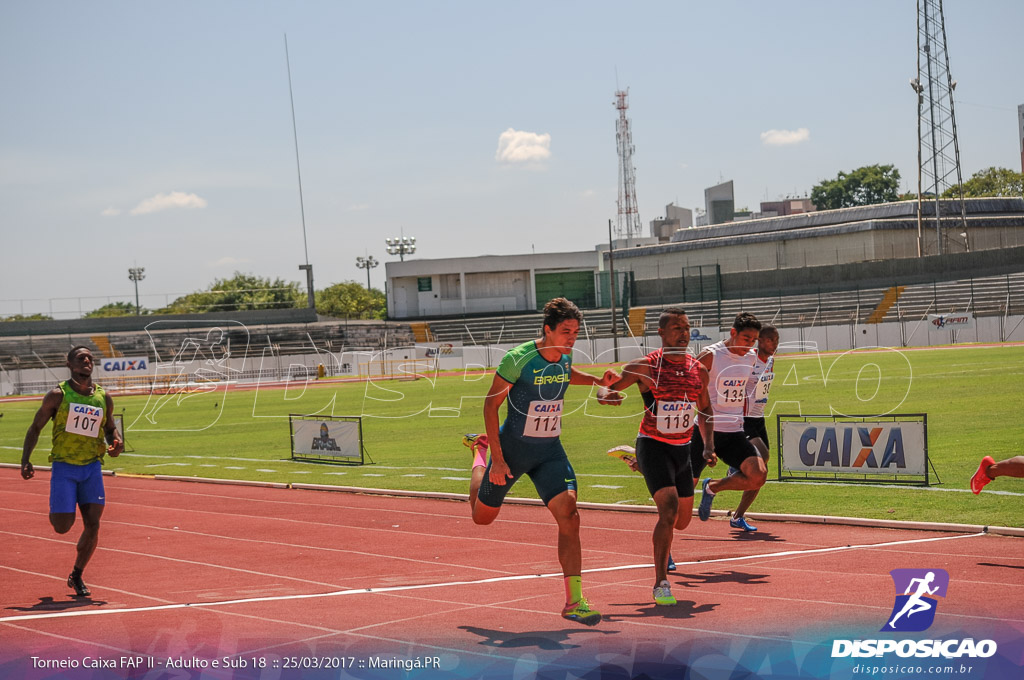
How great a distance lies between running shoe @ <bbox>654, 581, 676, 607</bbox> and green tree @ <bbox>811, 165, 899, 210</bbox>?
126 metres

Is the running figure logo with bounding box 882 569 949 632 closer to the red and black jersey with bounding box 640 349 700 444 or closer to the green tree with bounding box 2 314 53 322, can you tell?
the red and black jersey with bounding box 640 349 700 444

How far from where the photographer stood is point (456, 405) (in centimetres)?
3581

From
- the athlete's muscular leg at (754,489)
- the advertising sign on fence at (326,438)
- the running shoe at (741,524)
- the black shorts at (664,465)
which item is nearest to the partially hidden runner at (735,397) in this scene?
the athlete's muscular leg at (754,489)

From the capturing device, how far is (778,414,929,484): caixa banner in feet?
45.4

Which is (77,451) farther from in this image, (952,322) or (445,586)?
(952,322)

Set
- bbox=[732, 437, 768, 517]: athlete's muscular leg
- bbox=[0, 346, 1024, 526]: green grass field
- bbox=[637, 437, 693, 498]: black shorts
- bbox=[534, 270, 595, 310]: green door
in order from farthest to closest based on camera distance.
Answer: bbox=[534, 270, 595, 310]: green door < bbox=[0, 346, 1024, 526]: green grass field < bbox=[732, 437, 768, 517]: athlete's muscular leg < bbox=[637, 437, 693, 498]: black shorts

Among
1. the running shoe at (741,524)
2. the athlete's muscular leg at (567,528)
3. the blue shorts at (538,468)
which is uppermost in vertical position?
the blue shorts at (538,468)

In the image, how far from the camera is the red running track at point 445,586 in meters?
6.44

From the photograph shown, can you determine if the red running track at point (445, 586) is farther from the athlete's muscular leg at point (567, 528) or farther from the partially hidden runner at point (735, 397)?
the partially hidden runner at point (735, 397)

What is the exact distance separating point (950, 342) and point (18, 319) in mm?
73354

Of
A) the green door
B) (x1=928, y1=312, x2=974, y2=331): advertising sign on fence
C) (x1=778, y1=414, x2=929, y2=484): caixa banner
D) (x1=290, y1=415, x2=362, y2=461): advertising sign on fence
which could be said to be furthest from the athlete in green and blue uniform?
the green door

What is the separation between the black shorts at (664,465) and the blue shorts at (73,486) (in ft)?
16.3

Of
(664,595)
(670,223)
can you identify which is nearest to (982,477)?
(664,595)

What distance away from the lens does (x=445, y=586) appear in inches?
333
